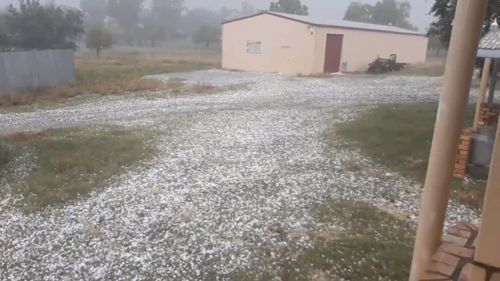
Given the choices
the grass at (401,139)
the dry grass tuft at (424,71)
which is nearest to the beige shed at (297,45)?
the dry grass tuft at (424,71)

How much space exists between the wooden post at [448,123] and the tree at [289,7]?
58882 mm

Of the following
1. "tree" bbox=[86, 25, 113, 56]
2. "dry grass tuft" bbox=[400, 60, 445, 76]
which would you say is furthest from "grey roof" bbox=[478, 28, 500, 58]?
Answer: "tree" bbox=[86, 25, 113, 56]

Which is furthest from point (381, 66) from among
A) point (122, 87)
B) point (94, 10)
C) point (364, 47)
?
point (94, 10)

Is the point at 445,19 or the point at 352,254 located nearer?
the point at 352,254

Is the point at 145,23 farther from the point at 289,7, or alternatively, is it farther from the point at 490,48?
the point at 490,48

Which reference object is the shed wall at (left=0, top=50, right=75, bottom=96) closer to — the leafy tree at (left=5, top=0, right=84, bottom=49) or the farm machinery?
the leafy tree at (left=5, top=0, right=84, bottom=49)

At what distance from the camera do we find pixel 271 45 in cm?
2645

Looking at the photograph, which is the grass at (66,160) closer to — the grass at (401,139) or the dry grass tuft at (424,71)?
the grass at (401,139)

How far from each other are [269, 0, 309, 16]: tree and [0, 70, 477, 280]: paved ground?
5071cm

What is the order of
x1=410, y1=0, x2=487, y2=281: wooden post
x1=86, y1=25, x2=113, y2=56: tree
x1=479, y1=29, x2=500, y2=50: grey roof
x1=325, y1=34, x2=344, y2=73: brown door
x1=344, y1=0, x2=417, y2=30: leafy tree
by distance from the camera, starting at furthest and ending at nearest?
x1=344, y1=0, x2=417, y2=30: leafy tree → x1=86, y1=25, x2=113, y2=56: tree → x1=325, y1=34, x2=344, y2=73: brown door → x1=479, y1=29, x2=500, y2=50: grey roof → x1=410, y1=0, x2=487, y2=281: wooden post

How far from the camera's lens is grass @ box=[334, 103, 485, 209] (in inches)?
260

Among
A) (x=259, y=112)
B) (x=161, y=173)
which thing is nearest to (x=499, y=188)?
(x=161, y=173)

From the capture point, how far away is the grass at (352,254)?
433 cm

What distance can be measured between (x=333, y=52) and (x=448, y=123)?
24797mm
